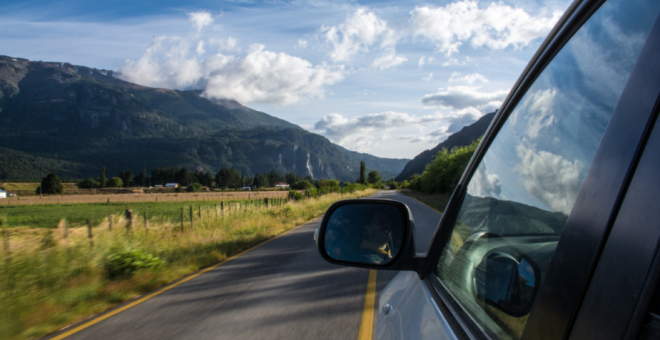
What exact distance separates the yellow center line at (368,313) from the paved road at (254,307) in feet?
0.21

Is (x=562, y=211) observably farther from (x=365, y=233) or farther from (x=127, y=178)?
(x=127, y=178)

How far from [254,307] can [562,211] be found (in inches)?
187

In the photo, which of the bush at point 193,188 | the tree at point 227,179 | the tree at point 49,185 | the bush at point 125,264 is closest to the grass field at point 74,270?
the bush at point 125,264

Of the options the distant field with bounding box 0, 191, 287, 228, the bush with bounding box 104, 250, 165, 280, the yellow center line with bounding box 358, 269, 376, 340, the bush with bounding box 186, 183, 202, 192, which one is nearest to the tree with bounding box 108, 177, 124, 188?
the bush with bounding box 186, 183, 202, 192

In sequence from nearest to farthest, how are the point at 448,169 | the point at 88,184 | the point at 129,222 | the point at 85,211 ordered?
1. the point at 129,222
2. the point at 448,169
3. the point at 85,211
4. the point at 88,184

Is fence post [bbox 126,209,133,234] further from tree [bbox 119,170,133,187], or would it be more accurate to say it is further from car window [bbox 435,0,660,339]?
tree [bbox 119,170,133,187]

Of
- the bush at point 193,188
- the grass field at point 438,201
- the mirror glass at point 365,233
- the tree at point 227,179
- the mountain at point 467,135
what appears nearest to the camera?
the mirror glass at point 365,233

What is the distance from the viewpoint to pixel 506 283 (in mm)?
1122

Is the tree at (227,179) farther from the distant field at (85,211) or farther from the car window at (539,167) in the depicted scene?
the car window at (539,167)

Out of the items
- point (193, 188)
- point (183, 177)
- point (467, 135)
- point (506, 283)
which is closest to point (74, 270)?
point (506, 283)

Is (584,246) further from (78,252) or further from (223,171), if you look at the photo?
(223,171)

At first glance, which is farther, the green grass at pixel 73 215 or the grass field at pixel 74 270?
the green grass at pixel 73 215

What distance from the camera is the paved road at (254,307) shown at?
426cm

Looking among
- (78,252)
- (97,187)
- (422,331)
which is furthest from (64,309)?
(97,187)
